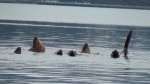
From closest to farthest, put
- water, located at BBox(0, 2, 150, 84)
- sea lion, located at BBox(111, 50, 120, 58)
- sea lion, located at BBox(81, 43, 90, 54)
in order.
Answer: water, located at BBox(0, 2, 150, 84) < sea lion, located at BBox(111, 50, 120, 58) < sea lion, located at BBox(81, 43, 90, 54)

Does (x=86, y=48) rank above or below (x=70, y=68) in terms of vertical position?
above

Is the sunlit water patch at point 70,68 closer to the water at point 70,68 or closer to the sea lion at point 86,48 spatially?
the water at point 70,68

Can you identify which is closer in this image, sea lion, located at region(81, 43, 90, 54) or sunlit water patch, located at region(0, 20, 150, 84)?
sunlit water patch, located at region(0, 20, 150, 84)

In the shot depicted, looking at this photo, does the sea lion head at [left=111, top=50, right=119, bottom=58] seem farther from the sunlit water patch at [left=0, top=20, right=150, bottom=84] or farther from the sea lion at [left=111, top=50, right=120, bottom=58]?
the sunlit water patch at [left=0, top=20, right=150, bottom=84]

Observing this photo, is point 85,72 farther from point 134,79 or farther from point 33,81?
point 33,81

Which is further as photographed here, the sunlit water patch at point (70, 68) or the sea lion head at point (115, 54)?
the sea lion head at point (115, 54)

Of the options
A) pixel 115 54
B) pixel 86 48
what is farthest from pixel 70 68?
pixel 86 48

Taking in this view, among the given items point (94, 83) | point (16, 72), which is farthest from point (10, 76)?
point (94, 83)

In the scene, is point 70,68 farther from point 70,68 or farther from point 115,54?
point 115,54

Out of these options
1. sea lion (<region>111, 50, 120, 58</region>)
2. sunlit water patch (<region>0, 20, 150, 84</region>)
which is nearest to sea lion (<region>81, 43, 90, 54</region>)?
sunlit water patch (<region>0, 20, 150, 84</region>)

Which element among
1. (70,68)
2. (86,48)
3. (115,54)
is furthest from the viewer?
(86,48)

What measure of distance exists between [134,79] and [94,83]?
445 cm

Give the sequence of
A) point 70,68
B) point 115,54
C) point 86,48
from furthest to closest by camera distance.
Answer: point 86,48 < point 115,54 < point 70,68

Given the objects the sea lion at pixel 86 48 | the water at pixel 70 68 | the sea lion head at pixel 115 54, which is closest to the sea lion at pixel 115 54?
the sea lion head at pixel 115 54
